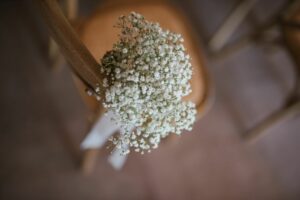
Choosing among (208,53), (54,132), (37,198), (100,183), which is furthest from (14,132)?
(208,53)

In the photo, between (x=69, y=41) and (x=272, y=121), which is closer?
(x=69, y=41)

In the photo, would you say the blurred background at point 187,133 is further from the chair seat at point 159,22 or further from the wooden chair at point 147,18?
the chair seat at point 159,22

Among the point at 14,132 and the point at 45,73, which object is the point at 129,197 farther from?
the point at 45,73

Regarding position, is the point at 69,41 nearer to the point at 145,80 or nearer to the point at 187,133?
the point at 145,80

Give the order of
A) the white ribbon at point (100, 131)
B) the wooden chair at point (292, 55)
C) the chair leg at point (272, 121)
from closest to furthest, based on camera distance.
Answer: the white ribbon at point (100, 131) → the wooden chair at point (292, 55) → the chair leg at point (272, 121)

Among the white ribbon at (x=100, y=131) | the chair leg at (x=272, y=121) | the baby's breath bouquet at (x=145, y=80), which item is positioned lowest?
the chair leg at (x=272, y=121)

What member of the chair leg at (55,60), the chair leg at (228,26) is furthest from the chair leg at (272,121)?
the chair leg at (55,60)

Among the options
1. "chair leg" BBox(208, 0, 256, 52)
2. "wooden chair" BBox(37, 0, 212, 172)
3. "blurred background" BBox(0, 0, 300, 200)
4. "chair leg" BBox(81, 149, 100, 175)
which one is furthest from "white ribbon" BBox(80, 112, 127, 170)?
"chair leg" BBox(208, 0, 256, 52)

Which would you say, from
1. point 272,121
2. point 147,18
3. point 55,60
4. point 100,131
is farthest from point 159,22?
point 272,121
